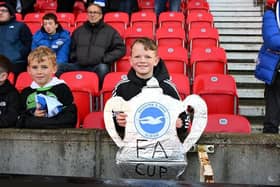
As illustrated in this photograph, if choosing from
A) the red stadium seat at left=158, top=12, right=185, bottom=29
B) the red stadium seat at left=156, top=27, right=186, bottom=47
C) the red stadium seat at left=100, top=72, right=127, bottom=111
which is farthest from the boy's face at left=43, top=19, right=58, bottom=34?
the red stadium seat at left=158, top=12, right=185, bottom=29

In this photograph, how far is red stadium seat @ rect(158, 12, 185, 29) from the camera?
300 inches

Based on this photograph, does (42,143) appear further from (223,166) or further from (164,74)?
(223,166)

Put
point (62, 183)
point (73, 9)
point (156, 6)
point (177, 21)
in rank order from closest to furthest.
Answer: point (62, 183)
point (177, 21)
point (156, 6)
point (73, 9)

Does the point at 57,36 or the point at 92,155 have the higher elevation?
the point at 57,36

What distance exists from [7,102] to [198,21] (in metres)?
4.36

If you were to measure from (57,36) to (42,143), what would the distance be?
2838 millimetres

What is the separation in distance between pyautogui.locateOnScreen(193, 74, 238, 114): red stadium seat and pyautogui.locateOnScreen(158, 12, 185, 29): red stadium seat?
2.79 metres

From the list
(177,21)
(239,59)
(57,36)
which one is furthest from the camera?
(177,21)

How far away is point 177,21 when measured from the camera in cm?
768

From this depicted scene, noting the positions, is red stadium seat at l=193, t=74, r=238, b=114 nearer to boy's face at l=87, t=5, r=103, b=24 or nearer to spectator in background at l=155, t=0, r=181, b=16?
boy's face at l=87, t=5, r=103, b=24

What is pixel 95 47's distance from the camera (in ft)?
19.8

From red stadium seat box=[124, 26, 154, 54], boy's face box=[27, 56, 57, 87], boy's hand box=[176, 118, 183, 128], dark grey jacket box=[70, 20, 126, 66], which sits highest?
red stadium seat box=[124, 26, 154, 54]

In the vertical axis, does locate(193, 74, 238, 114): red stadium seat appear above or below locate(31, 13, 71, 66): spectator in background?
below

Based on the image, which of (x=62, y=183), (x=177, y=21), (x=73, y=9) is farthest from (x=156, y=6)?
(x=62, y=183)
